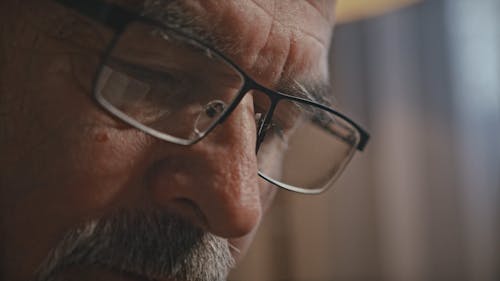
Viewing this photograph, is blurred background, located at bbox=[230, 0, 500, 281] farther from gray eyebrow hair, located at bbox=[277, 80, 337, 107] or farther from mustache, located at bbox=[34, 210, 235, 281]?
mustache, located at bbox=[34, 210, 235, 281]

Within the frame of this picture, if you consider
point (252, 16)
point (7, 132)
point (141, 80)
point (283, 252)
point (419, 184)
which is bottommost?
point (283, 252)

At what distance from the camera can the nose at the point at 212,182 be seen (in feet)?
1.97

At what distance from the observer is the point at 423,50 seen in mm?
2271

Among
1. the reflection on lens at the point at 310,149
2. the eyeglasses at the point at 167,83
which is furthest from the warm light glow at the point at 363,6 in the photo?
the eyeglasses at the point at 167,83

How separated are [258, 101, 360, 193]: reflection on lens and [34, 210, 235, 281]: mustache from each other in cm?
23

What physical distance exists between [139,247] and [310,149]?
557mm

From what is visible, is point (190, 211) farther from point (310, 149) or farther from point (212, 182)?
point (310, 149)

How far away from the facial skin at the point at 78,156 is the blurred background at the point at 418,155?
1.50m

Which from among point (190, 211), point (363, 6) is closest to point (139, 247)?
point (190, 211)

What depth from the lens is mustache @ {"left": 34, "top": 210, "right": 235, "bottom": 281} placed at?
1.88 feet

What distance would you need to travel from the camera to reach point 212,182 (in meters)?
0.60

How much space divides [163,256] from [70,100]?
7.5 inches

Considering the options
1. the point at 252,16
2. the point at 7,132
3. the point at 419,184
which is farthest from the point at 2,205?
the point at 419,184

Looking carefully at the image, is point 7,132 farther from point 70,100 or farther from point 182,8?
point 182,8
